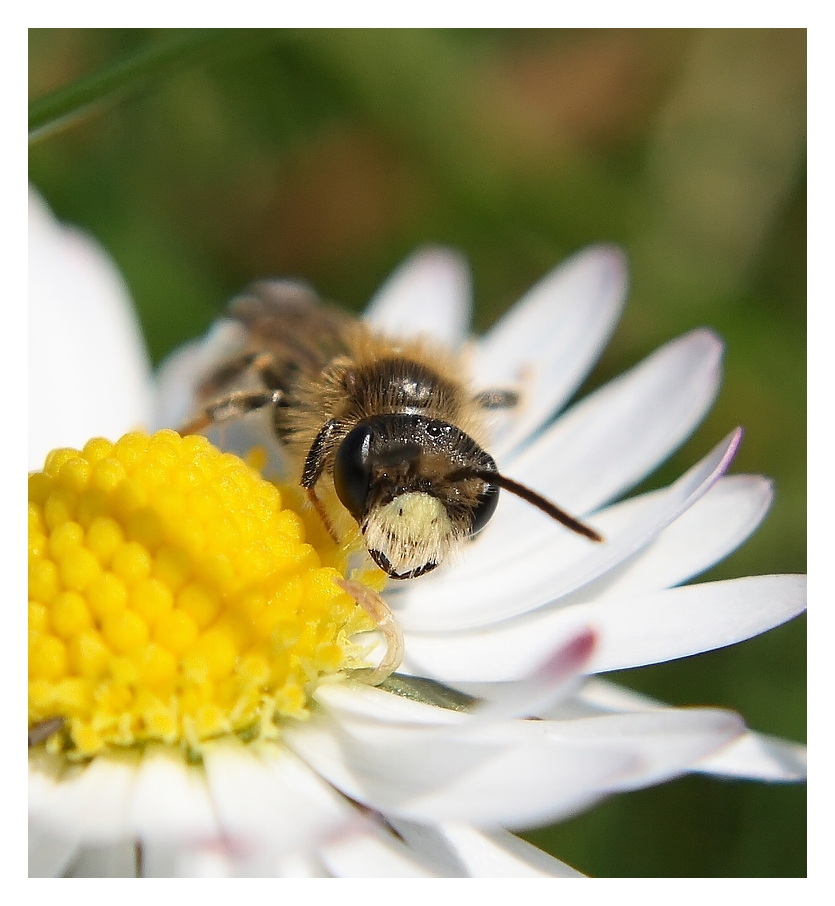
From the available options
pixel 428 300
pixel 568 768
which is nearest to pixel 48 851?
pixel 568 768

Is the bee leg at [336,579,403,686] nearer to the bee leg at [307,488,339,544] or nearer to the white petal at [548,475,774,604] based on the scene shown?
the bee leg at [307,488,339,544]

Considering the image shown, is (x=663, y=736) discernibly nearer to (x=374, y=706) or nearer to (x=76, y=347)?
(x=374, y=706)

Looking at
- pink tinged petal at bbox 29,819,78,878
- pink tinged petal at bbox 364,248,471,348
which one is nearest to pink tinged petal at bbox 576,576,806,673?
pink tinged petal at bbox 29,819,78,878

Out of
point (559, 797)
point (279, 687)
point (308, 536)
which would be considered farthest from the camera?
point (308, 536)

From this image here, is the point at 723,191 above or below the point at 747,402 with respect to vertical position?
above
